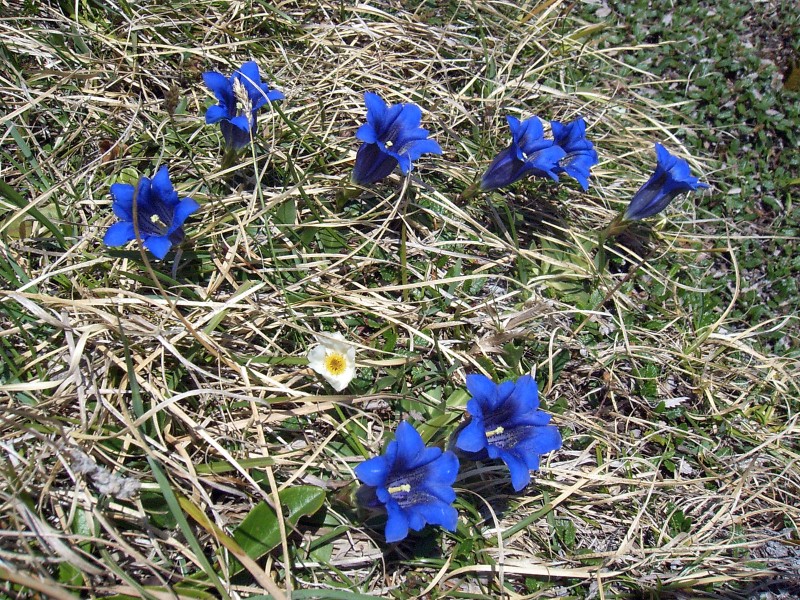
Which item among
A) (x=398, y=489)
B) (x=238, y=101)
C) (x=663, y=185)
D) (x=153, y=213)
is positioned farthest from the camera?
(x=663, y=185)

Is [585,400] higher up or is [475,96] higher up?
[475,96]

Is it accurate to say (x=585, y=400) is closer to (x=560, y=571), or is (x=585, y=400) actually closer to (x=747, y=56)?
(x=560, y=571)

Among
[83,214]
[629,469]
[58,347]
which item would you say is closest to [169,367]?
[58,347]

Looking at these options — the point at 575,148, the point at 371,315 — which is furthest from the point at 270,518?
the point at 575,148

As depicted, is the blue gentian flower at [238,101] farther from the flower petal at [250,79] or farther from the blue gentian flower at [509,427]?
the blue gentian flower at [509,427]

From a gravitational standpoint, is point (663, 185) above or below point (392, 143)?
below

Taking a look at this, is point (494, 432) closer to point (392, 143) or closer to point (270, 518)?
point (270, 518)
